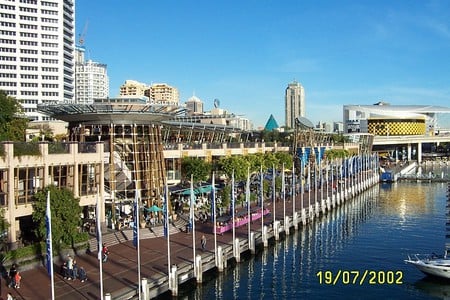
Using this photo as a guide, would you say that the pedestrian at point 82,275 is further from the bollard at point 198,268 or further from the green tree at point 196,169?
the green tree at point 196,169

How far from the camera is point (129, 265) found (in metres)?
44.8

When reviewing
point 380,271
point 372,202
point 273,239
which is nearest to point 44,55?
point 372,202

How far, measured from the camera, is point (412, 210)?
3666 inches

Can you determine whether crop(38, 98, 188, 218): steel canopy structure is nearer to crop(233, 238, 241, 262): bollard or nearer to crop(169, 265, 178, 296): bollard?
crop(233, 238, 241, 262): bollard

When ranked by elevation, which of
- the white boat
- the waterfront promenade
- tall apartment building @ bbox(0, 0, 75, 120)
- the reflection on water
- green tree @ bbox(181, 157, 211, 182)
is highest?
tall apartment building @ bbox(0, 0, 75, 120)

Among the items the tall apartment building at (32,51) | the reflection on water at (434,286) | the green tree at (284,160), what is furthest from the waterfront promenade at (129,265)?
the tall apartment building at (32,51)

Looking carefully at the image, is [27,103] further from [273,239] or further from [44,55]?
[273,239]

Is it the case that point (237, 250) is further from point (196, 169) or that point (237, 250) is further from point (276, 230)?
point (196, 169)

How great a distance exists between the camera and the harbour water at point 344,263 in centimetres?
4512

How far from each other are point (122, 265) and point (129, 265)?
24.0 inches

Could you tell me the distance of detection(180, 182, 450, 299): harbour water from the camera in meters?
45.1

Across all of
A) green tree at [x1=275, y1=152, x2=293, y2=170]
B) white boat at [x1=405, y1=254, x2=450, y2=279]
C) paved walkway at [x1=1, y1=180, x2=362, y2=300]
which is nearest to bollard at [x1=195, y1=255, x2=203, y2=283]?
paved walkway at [x1=1, y1=180, x2=362, y2=300]

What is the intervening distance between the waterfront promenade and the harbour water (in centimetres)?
272

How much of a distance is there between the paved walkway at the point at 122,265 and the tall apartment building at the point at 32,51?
137 meters
